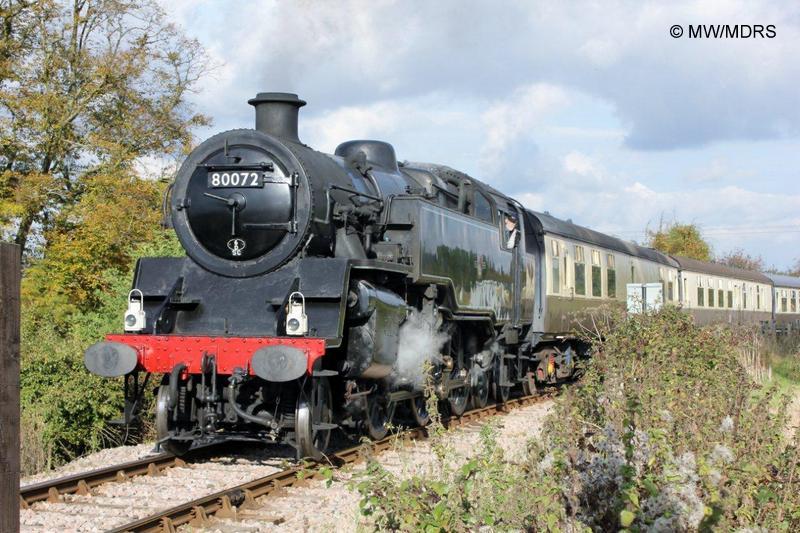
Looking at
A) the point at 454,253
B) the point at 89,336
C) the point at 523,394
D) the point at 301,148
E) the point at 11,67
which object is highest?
the point at 11,67

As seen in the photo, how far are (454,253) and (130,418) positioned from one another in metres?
3.99

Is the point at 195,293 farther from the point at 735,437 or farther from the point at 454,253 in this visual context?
the point at 735,437

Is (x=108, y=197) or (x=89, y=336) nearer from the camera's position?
(x=89, y=336)

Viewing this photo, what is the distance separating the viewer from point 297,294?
296 inches

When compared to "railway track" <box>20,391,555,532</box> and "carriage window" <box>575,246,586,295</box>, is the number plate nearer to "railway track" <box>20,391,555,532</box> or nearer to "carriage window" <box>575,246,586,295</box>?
"railway track" <box>20,391,555,532</box>

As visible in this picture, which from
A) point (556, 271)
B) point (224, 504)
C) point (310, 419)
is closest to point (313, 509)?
point (224, 504)

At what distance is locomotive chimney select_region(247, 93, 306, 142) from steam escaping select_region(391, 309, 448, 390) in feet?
7.25

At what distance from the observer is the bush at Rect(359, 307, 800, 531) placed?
399 centimetres

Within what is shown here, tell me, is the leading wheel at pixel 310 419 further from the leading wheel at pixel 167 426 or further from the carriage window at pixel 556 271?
the carriage window at pixel 556 271

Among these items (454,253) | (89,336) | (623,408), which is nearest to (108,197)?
(89,336)

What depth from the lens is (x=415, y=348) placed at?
30.0ft

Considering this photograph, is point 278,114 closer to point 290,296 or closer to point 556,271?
point 290,296

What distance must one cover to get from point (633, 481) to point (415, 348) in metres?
5.15

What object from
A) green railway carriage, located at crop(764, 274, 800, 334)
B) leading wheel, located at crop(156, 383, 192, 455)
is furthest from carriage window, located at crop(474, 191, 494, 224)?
green railway carriage, located at crop(764, 274, 800, 334)
